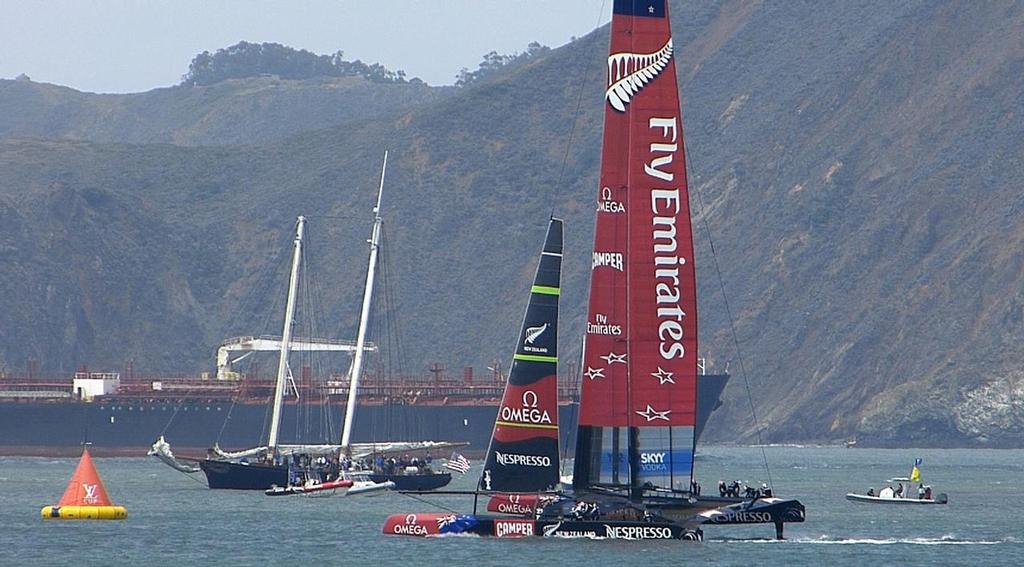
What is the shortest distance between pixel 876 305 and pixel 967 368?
14.9 meters

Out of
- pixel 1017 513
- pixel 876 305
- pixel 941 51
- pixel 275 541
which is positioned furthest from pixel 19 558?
pixel 941 51

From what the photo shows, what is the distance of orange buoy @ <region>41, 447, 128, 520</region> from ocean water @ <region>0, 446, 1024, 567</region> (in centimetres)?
72

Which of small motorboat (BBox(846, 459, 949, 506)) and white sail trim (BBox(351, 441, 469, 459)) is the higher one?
white sail trim (BBox(351, 441, 469, 459))

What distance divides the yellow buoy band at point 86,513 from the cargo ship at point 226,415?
65278 millimetres

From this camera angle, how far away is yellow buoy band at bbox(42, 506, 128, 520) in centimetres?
6988

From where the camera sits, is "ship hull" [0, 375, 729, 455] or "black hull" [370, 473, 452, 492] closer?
"black hull" [370, 473, 452, 492]

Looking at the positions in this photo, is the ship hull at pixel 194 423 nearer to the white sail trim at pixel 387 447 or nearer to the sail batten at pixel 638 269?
the white sail trim at pixel 387 447

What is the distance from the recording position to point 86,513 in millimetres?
70438

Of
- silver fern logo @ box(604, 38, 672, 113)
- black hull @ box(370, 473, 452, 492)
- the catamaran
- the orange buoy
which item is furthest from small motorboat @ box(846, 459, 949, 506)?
silver fern logo @ box(604, 38, 672, 113)

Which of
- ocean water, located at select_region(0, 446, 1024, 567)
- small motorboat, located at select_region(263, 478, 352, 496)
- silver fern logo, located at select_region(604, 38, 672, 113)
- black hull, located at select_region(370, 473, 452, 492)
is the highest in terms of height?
silver fern logo, located at select_region(604, 38, 672, 113)

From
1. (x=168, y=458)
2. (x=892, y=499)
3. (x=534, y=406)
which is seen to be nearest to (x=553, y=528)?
(x=534, y=406)

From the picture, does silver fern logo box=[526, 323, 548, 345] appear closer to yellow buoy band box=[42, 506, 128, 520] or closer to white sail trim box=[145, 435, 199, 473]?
yellow buoy band box=[42, 506, 128, 520]

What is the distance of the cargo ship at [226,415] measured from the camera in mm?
139125

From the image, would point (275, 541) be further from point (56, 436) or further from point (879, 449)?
point (879, 449)
